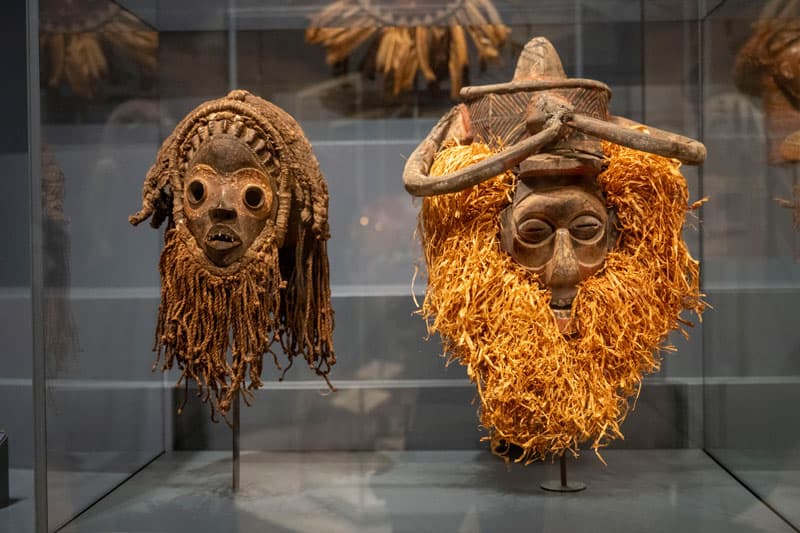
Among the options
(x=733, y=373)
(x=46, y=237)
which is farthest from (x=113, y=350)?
(x=733, y=373)

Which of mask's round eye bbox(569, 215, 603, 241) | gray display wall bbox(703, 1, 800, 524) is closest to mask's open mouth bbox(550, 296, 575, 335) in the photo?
mask's round eye bbox(569, 215, 603, 241)

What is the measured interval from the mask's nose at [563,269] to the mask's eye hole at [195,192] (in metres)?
0.63

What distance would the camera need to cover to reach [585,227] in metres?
1.71

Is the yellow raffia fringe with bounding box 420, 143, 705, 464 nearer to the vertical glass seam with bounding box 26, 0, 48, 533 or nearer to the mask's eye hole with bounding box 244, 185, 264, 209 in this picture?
the mask's eye hole with bounding box 244, 185, 264, 209

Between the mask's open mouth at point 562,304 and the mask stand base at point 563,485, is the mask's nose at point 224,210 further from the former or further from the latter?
the mask stand base at point 563,485

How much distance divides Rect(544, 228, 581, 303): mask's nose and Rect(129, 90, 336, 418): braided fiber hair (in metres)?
0.41

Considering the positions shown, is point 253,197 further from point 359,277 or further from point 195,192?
point 359,277

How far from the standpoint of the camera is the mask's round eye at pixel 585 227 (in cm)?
171

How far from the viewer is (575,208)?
67.0 inches

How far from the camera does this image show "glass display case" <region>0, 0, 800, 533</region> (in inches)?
73.2

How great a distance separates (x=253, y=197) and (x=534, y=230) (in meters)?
0.51

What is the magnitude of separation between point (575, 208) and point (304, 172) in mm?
488

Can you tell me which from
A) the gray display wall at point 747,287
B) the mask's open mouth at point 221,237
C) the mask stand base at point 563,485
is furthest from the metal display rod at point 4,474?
the gray display wall at point 747,287

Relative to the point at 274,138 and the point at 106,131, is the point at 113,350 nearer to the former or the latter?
the point at 106,131
